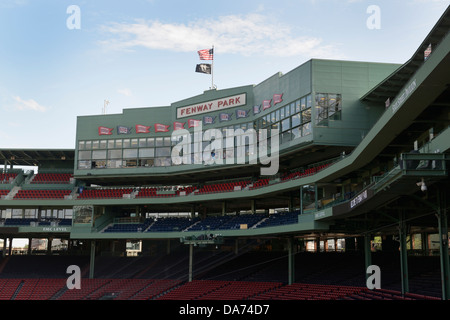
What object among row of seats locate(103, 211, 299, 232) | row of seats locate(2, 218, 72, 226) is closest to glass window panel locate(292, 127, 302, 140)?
row of seats locate(103, 211, 299, 232)

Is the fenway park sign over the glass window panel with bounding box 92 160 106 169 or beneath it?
over

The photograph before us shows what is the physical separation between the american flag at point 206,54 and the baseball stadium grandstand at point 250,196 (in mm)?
3989

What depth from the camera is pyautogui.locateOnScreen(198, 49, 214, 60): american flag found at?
52094 millimetres

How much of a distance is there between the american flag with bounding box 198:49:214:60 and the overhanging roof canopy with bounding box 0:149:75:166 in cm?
2006

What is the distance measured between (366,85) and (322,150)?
6.27 metres

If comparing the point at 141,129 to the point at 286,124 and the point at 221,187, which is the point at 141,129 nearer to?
the point at 221,187

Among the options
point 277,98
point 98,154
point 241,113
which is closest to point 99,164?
point 98,154

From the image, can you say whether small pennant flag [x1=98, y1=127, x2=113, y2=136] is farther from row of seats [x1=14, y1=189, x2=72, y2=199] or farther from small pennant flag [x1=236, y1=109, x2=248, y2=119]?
small pennant flag [x1=236, y1=109, x2=248, y2=119]

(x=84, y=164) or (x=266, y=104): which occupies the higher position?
(x=266, y=104)

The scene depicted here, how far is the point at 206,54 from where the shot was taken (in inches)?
2060

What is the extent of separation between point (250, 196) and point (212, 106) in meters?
10.4

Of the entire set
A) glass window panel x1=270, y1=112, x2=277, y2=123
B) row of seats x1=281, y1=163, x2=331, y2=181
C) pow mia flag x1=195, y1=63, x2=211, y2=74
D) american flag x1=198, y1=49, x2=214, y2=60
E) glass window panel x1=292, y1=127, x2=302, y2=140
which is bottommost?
row of seats x1=281, y1=163, x2=331, y2=181

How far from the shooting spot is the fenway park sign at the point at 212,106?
48406 mm

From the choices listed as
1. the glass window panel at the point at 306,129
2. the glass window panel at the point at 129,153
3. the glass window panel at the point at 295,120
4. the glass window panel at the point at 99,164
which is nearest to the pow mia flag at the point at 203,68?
the glass window panel at the point at 129,153
